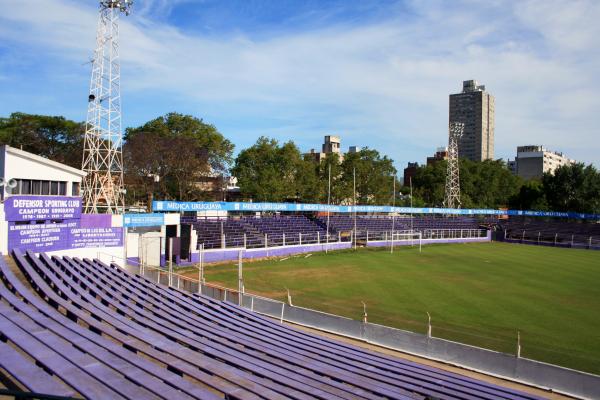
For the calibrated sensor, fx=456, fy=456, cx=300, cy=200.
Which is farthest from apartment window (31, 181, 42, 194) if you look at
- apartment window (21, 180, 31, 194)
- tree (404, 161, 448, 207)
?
tree (404, 161, 448, 207)

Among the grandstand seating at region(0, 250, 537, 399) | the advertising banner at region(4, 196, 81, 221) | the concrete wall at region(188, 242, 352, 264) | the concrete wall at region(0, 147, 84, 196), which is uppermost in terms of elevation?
the concrete wall at region(0, 147, 84, 196)

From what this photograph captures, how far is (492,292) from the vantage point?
27547 mm

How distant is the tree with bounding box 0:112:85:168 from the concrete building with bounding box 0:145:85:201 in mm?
41084

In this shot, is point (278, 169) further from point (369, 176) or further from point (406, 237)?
point (406, 237)

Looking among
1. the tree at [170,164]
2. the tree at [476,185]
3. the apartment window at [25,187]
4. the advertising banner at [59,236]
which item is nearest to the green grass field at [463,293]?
the advertising banner at [59,236]

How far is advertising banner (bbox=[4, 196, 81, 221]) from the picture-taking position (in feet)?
62.5

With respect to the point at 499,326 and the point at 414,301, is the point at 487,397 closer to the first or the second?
the point at 499,326

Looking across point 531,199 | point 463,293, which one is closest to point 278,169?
point 463,293

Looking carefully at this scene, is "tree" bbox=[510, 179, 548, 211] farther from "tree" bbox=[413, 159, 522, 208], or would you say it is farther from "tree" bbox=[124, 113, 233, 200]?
"tree" bbox=[124, 113, 233, 200]

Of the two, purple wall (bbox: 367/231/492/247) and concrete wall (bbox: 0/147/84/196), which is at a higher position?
concrete wall (bbox: 0/147/84/196)

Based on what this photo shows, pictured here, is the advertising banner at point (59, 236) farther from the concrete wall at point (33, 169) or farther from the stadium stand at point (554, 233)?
the stadium stand at point (554, 233)

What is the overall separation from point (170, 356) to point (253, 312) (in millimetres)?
8183

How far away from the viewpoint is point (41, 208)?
20.8 meters

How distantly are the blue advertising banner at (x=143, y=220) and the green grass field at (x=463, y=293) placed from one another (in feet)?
16.8
